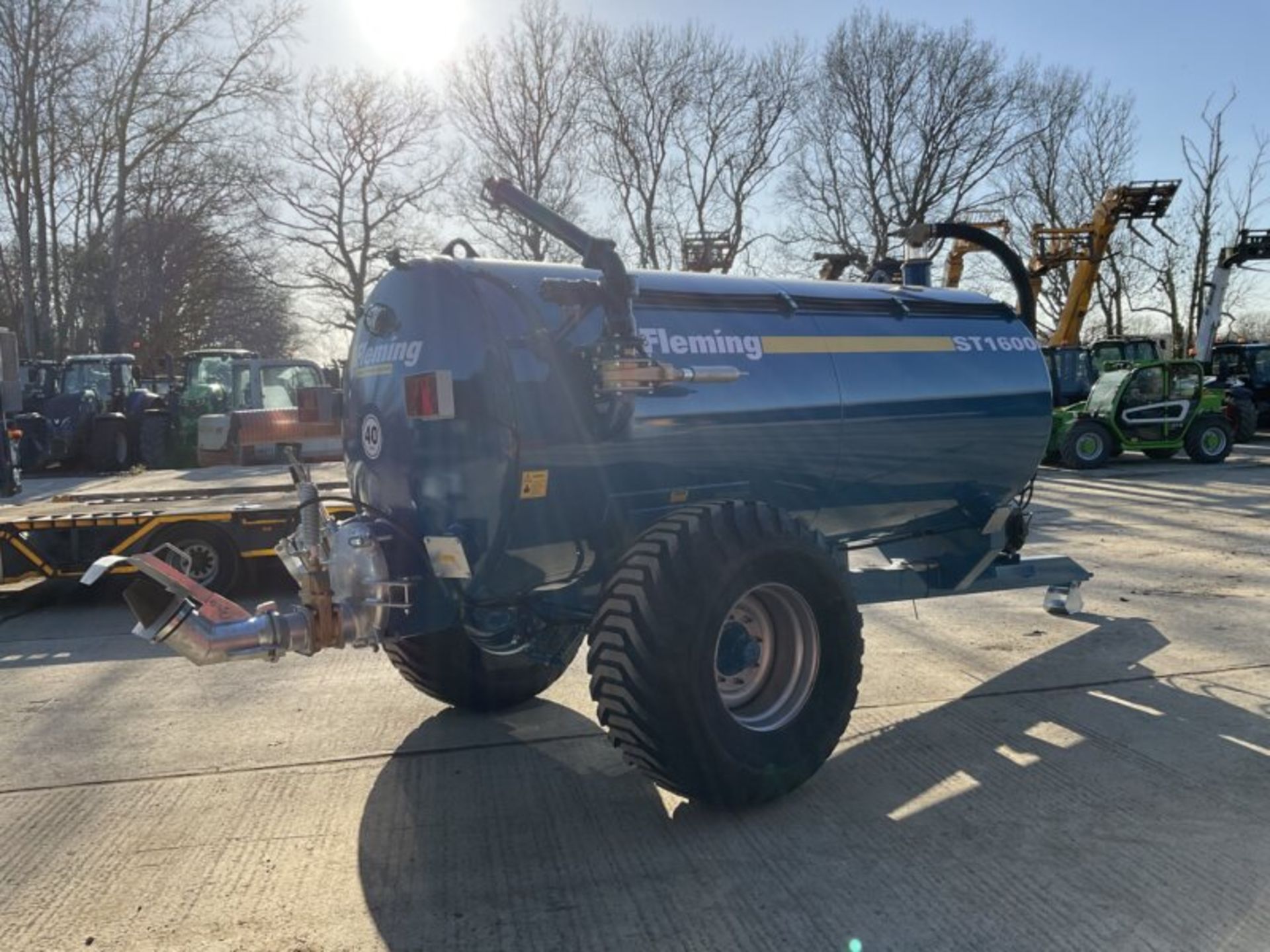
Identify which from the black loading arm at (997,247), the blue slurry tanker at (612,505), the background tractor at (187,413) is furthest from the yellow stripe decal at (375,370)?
the background tractor at (187,413)

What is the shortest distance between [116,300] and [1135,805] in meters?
32.7

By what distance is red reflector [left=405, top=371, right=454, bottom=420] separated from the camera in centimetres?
351

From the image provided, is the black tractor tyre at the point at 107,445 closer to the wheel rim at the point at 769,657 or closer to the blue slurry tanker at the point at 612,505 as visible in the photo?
the blue slurry tanker at the point at 612,505

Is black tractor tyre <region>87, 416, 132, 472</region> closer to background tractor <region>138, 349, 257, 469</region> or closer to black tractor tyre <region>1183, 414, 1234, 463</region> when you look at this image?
background tractor <region>138, 349, 257, 469</region>

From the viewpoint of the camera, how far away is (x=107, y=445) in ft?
62.4

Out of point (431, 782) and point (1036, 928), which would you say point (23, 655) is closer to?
point (431, 782)

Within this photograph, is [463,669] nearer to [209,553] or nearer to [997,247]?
[209,553]

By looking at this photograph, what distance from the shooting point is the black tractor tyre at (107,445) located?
19.0 meters

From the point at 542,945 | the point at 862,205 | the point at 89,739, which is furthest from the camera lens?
the point at 862,205

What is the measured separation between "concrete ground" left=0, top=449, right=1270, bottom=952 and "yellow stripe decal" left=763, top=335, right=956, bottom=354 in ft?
Answer: 5.76

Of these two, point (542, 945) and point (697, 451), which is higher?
point (697, 451)

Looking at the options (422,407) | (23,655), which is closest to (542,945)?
(422,407)

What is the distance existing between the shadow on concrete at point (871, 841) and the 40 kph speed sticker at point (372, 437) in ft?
4.44

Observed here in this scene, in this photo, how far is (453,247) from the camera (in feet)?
13.2
